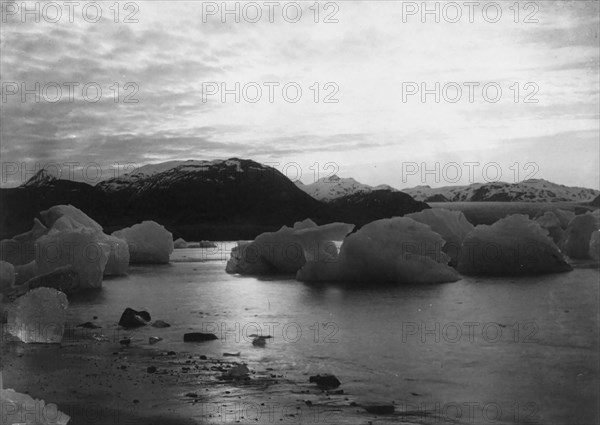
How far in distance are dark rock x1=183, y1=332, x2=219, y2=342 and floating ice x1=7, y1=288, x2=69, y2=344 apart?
3.98 feet

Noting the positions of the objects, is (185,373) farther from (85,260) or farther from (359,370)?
(85,260)

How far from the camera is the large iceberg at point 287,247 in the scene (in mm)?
13195

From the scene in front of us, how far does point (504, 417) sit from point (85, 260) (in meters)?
8.22

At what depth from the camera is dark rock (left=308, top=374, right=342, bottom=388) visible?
16.8ft

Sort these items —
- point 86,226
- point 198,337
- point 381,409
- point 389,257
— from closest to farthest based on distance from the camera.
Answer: point 381,409, point 198,337, point 389,257, point 86,226

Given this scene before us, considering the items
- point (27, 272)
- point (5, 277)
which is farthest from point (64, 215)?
point (5, 277)

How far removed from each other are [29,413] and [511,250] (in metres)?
11.1

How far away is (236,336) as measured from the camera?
7.34 meters

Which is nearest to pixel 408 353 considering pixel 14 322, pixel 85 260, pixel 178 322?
pixel 178 322

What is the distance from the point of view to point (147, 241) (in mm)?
17828

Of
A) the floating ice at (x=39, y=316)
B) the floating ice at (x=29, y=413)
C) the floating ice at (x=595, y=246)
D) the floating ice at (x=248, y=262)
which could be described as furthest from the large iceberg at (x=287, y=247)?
the floating ice at (x=29, y=413)

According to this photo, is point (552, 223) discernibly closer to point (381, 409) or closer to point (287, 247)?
point (287, 247)

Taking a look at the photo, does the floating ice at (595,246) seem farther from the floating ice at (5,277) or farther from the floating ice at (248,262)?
the floating ice at (5,277)

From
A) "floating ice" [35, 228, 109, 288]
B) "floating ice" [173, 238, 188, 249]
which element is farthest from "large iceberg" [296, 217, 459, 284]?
"floating ice" [173, 238, 188, 249]
